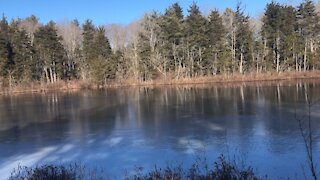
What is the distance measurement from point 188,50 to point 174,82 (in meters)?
4.92

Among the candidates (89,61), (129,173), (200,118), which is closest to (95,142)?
(129,173)

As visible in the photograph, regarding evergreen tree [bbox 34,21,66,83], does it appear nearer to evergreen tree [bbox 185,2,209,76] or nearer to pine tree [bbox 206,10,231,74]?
evergreen tree [bbox 185,2,209,76]

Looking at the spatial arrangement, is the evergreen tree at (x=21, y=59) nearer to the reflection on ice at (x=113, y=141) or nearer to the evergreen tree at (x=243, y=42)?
the evergreen tree at (x=243, y=42)

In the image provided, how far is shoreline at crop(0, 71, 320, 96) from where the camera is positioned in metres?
43.9

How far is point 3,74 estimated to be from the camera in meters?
48.4

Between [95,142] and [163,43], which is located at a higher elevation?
[163,43]

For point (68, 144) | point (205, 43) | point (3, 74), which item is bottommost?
point (68, 144)

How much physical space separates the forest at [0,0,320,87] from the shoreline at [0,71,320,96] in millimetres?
1022

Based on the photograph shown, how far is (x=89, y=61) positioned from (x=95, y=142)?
1640 inches

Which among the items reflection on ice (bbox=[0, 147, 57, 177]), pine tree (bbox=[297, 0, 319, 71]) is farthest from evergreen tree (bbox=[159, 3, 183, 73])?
reflection on ice (bbox=[0, 147, 57, 177])

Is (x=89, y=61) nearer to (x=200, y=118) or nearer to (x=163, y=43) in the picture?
(x=163, y=43)

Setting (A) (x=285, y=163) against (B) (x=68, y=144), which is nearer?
(A) (x=285, y=163)

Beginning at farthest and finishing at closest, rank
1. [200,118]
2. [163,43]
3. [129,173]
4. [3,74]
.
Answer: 1. [163,43]
2. [3,74]
3. [200,118]
4. [129,173]

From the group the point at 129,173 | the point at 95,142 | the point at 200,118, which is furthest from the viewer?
the point at 200,118
